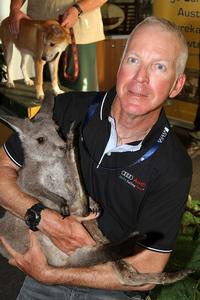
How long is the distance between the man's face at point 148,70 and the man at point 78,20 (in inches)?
75.0

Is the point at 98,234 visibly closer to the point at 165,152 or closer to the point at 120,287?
the point at 120,287

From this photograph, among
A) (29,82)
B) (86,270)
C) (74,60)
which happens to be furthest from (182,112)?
(86,270)

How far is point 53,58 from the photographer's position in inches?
145

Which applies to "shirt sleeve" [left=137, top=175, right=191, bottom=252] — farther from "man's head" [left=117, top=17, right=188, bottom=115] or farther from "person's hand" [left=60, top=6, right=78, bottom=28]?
"person's hand" [left=60, top=6, right=78, bottom=28]

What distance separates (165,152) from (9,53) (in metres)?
2.62

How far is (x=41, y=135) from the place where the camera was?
5.94 ft

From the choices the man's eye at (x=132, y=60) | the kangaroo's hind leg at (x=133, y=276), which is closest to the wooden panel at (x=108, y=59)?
the man's eye at (x=132, y=60)

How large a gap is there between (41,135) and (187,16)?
4873 millimetres

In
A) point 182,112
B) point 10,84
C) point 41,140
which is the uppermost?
point 41,140

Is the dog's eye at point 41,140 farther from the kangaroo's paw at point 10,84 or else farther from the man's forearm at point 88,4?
the kangaroo's paw at point 10,84

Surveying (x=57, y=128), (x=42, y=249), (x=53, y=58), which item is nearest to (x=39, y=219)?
(x=42, y=249)

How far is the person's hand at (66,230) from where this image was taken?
1.66m

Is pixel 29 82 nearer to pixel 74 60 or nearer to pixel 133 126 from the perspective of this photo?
pixel 74 60

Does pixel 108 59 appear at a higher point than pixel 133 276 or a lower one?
lower
